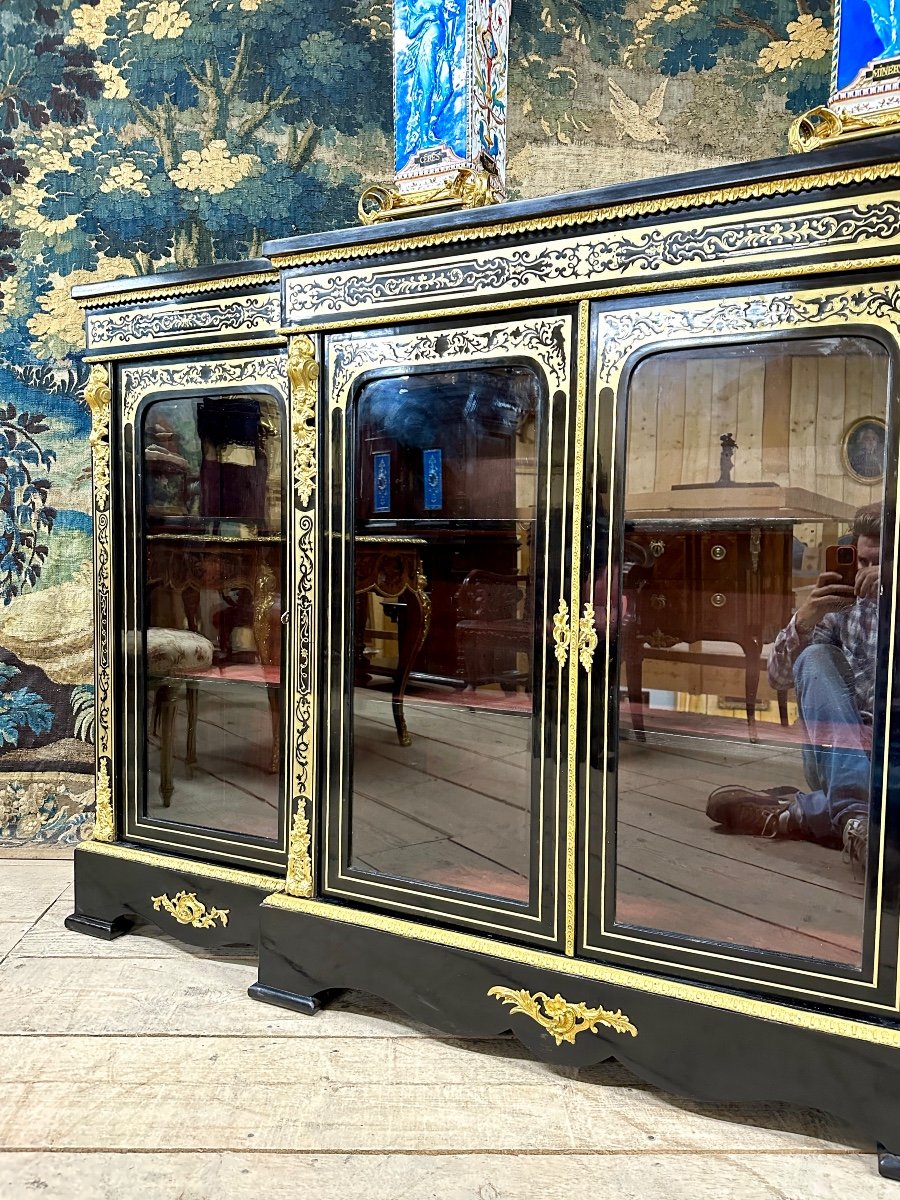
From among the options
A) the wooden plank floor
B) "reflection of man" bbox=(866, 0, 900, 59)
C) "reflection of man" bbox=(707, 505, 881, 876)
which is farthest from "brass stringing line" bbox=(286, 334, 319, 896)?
"reflection of man" bbox=(866, 0, 900, 59)

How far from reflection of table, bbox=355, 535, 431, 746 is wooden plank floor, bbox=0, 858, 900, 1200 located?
1.97 feet

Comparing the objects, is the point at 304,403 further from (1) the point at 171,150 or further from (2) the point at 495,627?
(1) the point at 171,150

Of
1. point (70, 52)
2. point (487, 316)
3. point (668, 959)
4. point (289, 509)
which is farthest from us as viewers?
point (70, 52)

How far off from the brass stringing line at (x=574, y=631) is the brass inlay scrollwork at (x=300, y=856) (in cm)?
55

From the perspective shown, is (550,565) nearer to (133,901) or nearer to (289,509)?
(289,509)

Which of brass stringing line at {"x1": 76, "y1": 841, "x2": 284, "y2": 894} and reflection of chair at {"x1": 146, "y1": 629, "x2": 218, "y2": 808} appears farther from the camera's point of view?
reflection of chair at {"x1": 146, "y1": 629, "x2": 218, "y2": 808}

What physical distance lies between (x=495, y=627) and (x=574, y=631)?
17cm

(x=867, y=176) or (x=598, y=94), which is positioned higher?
(x=598, y=94)

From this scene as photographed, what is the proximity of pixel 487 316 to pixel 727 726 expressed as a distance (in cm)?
84

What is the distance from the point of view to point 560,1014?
1521 millimetres

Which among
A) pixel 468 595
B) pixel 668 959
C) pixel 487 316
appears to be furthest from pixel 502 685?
pixel 487 316

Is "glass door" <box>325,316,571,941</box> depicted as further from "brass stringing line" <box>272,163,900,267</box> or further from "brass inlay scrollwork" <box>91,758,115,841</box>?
"brass inlay scrollwork" <box>91,758,115,841</box>

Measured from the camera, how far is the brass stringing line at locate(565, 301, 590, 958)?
4.93 ft

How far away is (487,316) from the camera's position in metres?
1.58
